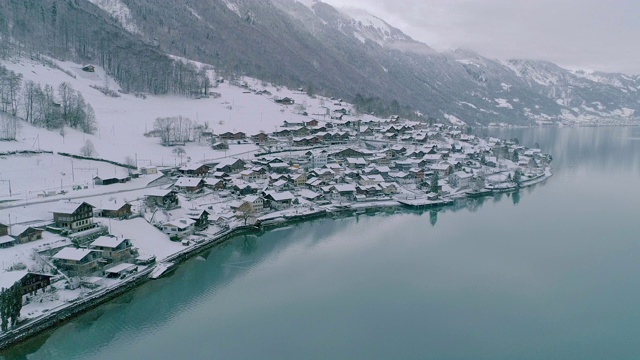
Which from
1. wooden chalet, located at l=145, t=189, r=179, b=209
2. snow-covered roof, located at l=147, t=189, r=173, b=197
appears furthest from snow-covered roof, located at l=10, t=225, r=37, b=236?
snow-covered roof, located at l=147, t=189, r=173, b=197

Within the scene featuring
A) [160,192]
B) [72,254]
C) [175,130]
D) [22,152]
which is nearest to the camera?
[72,254]

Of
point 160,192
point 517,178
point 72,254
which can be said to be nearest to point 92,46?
point 160,192

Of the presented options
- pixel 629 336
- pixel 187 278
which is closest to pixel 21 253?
pixel 187 278

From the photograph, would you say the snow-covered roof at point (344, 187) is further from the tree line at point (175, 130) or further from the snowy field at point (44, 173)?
the tree line at point (175, 130)

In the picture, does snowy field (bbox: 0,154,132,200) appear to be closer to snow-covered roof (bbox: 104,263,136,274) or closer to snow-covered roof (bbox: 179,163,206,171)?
snow-covered roof (bbox: 179,163,206,171)

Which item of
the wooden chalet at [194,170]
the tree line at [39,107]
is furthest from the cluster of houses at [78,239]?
the tree line at [39,107]

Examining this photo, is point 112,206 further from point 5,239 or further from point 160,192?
point 5,239

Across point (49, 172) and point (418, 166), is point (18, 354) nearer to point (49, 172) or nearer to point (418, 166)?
point (49, 172)
